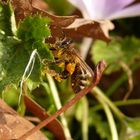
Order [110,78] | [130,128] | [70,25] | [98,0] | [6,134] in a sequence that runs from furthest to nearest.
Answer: [110,78]
[130,128]
[98,0]
[70,25]
[6,134]

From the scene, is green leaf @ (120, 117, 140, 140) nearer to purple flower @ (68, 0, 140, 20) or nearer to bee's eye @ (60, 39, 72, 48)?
purple flower @ (68, 0, 140, 20)

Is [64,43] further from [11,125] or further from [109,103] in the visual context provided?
[109,103]

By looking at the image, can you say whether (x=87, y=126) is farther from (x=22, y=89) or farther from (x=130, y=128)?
(x=22, y=89)

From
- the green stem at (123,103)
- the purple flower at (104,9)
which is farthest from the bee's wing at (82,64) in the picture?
the green stem at (123,103)

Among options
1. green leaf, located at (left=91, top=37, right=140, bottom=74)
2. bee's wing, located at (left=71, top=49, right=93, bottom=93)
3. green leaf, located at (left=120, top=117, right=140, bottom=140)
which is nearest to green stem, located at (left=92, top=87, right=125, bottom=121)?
green leaf, located at (left=120, top=117, right=140, bottom=140)

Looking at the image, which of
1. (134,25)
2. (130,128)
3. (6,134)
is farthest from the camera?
(134,25)

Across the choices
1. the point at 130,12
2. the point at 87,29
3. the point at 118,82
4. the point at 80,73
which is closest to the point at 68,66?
the point at 80,73

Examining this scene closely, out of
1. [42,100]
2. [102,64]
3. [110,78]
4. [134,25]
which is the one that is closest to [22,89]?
[102,64]
